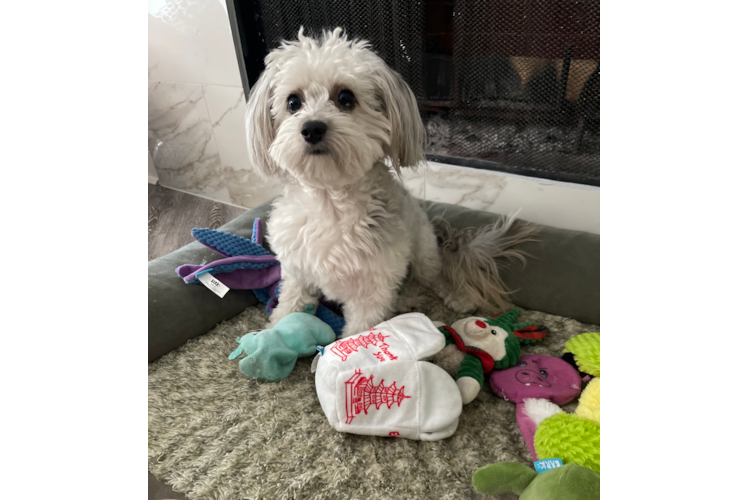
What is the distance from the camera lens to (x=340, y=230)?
51.3 inches

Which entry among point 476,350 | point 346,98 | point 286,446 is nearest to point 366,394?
point 286,446

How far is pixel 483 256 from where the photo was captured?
1691mm

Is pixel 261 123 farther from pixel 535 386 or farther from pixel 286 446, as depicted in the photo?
pixel 535 386

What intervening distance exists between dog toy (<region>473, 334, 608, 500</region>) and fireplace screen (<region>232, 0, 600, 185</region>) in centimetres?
87

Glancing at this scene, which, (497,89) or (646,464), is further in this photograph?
(497,89)

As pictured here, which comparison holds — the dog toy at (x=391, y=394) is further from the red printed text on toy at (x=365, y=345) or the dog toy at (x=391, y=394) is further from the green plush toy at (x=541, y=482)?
the green plush toy at (x=541, y=482)

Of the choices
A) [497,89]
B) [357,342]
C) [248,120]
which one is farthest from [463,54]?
[357,342]

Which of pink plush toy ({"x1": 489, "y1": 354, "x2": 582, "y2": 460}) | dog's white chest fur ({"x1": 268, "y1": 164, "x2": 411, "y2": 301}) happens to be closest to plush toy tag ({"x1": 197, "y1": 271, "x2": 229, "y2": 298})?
dog's white chest fur ({"x1": 268, "y1": 164, "x2": 411, "y2": 301})

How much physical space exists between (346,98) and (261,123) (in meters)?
0.28

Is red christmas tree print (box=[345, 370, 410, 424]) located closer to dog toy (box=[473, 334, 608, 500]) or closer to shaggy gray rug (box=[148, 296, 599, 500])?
shaggy gray rug (box=[148, 296, 599, 500])

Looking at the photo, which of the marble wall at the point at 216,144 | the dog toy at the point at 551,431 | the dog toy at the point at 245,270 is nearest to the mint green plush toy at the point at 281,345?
the dog toy at the point at 245,270

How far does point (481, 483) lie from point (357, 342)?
461 millimetres

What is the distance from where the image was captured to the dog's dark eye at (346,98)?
119 centimetres
